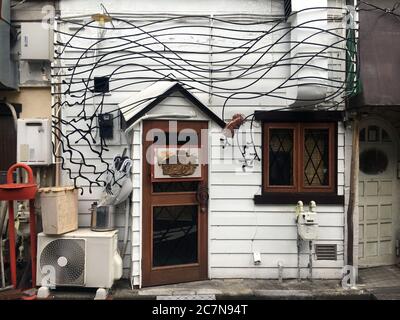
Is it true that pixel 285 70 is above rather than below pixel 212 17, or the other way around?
below

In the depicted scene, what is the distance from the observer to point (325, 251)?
610 centimetres

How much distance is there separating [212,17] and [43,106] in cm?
297

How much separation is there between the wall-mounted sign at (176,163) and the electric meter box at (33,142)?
5.53 feet

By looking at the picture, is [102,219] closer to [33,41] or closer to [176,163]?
[176,163]

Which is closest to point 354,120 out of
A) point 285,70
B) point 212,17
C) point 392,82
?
point 392,82

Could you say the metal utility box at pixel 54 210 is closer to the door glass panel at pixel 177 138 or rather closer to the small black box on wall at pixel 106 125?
the small black box on wall at pixel 106 125

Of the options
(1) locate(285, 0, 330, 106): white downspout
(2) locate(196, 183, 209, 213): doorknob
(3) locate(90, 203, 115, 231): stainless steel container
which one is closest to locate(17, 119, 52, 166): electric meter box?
(3) locate(90, 203, 115, 231): stainless steel container

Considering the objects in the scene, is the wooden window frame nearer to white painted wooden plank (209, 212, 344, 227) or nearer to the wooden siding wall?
the wooden siding wall

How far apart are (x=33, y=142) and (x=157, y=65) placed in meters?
2.19

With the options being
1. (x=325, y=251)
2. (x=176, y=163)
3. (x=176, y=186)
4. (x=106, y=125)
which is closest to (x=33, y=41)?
(x=106, y=125)

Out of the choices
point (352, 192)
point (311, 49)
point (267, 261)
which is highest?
point (311, 49)

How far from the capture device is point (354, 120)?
601 cm
